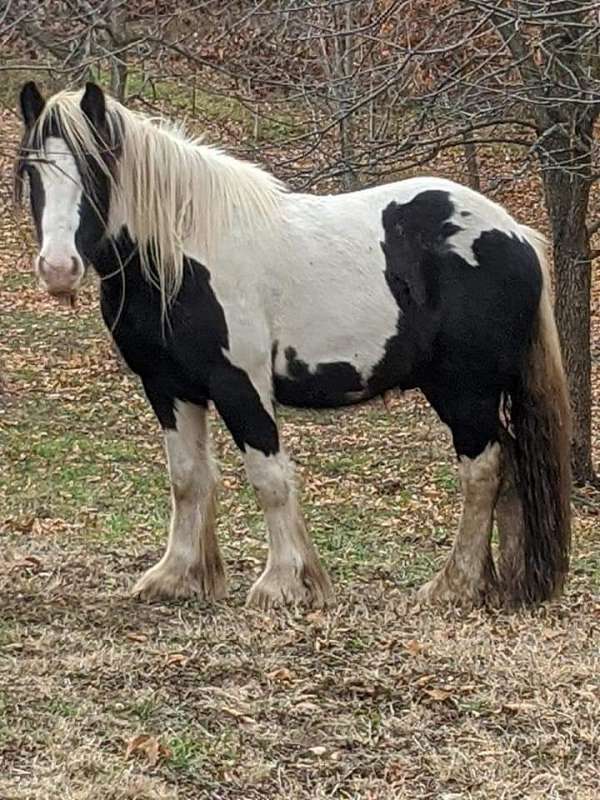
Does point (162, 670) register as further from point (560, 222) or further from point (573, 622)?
point (560, 222)

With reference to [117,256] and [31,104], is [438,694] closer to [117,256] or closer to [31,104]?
[117,256]

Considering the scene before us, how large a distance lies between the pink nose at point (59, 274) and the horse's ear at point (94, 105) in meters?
0.68

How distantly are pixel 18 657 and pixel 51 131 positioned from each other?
209 centimetres

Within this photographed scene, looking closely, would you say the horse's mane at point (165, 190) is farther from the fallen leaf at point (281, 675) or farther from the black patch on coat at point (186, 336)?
the fallen leaf at point (281, 675)

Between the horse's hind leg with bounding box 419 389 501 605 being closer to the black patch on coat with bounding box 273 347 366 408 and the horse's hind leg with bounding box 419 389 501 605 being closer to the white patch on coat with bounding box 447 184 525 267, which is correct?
the black patch on coat with bounding box 273 347 366 408

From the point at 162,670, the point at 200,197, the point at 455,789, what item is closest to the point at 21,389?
the point at 200,197

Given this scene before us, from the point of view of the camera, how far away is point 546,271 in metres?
5.95

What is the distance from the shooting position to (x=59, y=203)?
5.11 meters

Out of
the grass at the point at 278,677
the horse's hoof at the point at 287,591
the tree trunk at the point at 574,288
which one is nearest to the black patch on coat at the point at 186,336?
the horse's hoof at the point at 287,591

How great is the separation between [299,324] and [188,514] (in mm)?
1066

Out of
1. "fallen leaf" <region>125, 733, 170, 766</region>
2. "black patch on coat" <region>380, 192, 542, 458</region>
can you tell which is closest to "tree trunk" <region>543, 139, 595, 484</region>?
"black patch on coat" <region>380, 192, 542, 458</region>

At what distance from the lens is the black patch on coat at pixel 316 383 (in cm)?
566

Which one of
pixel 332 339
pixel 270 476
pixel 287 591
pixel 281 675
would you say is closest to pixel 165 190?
pixel 332 339

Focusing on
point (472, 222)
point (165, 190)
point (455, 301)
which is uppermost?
point (165, 190)
